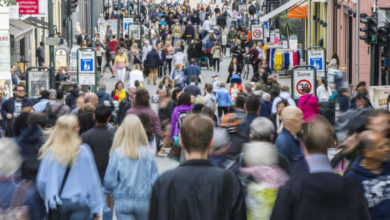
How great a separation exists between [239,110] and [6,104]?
754 centimetres

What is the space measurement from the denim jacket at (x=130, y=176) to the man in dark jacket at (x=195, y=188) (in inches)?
102

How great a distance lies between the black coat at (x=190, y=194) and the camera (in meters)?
5.59

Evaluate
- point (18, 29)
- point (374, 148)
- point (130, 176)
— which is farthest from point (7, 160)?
point (18, 29)

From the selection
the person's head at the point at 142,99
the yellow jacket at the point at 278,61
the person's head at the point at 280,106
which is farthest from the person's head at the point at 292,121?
the yellow jacket at the point at 278,61

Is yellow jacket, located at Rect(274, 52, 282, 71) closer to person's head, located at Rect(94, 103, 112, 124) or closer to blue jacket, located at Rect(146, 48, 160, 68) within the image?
blue jacket, located at Rect(146, 48, 160, 68)

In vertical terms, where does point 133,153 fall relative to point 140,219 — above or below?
above

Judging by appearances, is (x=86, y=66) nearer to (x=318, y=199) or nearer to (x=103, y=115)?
(x=103, y=115)

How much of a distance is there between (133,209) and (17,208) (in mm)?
1448

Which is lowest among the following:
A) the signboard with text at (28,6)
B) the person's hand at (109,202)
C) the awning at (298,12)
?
the person's hand at (109,202)

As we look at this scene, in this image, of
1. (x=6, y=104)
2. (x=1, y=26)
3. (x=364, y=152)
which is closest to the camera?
(x=364, y=152)

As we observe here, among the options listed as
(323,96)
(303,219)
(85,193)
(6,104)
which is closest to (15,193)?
(85,193)

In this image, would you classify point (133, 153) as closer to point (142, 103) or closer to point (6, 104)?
point (142, 103)

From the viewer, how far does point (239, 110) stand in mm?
12227

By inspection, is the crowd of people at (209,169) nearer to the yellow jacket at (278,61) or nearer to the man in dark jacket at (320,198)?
the man in dark jacket at (320,198)
